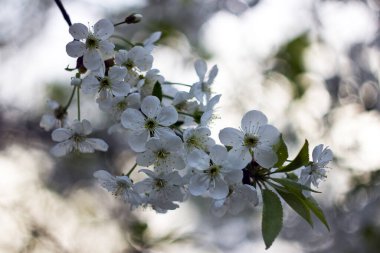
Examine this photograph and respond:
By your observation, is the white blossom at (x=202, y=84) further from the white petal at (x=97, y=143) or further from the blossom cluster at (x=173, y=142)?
the white petal at (x=97, y=143)

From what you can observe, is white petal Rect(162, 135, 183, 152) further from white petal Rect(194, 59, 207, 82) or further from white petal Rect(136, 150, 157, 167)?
white petal Rect(194, 59, 207, 82)

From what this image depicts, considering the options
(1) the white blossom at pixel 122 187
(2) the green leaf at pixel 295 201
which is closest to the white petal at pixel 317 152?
(2) the green leaf at pixel 295 201

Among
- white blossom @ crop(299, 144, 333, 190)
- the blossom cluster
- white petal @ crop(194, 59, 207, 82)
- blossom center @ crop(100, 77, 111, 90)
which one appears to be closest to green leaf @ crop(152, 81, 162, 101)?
the blossom cluster

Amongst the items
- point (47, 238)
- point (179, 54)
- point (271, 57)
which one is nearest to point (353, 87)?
point (271, 57)

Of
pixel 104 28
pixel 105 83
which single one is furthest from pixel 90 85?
pixel 104 28

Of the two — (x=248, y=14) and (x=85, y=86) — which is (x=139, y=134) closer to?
(x=85, y=86)

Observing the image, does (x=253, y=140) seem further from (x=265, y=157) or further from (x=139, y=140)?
(x=139, y=140)

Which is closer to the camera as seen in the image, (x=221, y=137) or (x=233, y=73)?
(x=221, y=137)

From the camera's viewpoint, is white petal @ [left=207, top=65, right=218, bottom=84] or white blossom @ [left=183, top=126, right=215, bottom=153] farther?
white petal @ [left=207, top=65, right=218, bottom=84]
